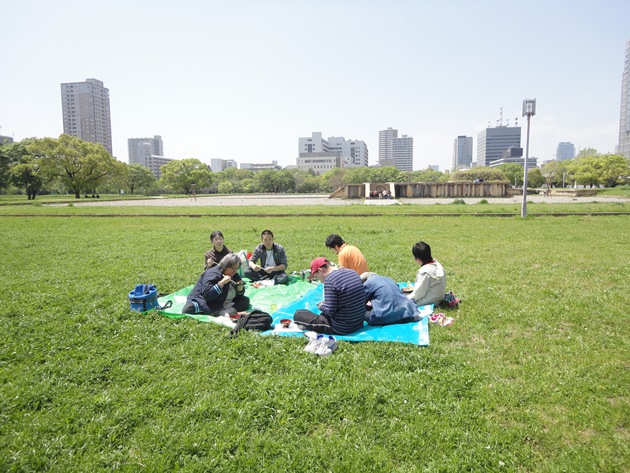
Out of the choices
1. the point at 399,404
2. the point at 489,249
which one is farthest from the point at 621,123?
the point at 399,404

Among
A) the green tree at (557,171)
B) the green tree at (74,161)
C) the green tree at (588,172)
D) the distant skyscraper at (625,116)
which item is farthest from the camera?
the distant skyscraper at (625,116)

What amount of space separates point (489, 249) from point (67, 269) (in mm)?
12419

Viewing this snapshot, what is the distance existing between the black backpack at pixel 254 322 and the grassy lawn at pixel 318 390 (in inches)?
12.0

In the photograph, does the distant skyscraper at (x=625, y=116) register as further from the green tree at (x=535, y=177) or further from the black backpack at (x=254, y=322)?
the black backpack at (x=254, y=322)

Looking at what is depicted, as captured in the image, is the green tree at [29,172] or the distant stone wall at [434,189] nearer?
the distant stone wall at [434,189]

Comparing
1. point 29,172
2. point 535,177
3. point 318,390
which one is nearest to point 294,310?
point 318,390

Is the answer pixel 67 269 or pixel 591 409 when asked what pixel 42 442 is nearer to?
pixel 591 409

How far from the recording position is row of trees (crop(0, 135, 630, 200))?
55.4 meters

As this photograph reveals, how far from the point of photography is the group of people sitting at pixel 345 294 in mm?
5488

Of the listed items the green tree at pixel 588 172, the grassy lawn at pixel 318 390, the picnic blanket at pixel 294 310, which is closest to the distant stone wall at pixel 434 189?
the green tree at pixel 588 172

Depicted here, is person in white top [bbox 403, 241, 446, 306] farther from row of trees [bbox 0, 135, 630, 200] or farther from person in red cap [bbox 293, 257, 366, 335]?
row of trees [bbox 0, 135, 630, 200]

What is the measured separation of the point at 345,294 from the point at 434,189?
4890cm

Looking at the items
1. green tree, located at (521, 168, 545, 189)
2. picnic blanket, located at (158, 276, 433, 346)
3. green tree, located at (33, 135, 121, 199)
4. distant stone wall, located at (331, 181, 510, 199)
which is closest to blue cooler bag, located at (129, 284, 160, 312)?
picnic blanket, located at (158, 276, 433, 346)

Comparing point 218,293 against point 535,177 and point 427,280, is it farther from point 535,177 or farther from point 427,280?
point 535,177
